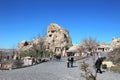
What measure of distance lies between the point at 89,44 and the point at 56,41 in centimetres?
1367

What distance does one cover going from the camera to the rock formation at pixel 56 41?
9525 centimetres

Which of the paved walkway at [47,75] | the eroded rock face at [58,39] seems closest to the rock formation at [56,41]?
the eroded rock face at [58,39]

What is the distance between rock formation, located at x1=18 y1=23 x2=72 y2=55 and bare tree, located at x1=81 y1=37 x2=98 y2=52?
608 cm

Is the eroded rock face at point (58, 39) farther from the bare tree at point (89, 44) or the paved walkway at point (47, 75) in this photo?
the paved walkway at point (47, 75)

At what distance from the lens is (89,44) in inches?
4023

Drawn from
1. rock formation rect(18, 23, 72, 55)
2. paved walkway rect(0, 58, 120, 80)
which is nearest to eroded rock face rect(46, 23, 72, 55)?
rock formation rect(18, 23, 72, 55)

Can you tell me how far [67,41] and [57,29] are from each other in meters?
6.31

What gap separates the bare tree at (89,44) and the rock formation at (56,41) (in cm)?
608

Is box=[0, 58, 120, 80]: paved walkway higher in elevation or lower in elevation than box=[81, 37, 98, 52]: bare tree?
lower

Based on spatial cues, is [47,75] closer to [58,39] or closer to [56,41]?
[58,39]

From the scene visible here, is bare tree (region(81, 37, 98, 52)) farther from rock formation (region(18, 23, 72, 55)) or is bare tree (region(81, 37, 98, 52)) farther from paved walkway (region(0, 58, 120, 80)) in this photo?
paved walkway (region(0, 58, 120, 80))

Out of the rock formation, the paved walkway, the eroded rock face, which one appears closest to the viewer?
the paved walkway

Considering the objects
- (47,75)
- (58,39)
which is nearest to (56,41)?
(58,39)

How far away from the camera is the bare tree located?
10031 centimetres
